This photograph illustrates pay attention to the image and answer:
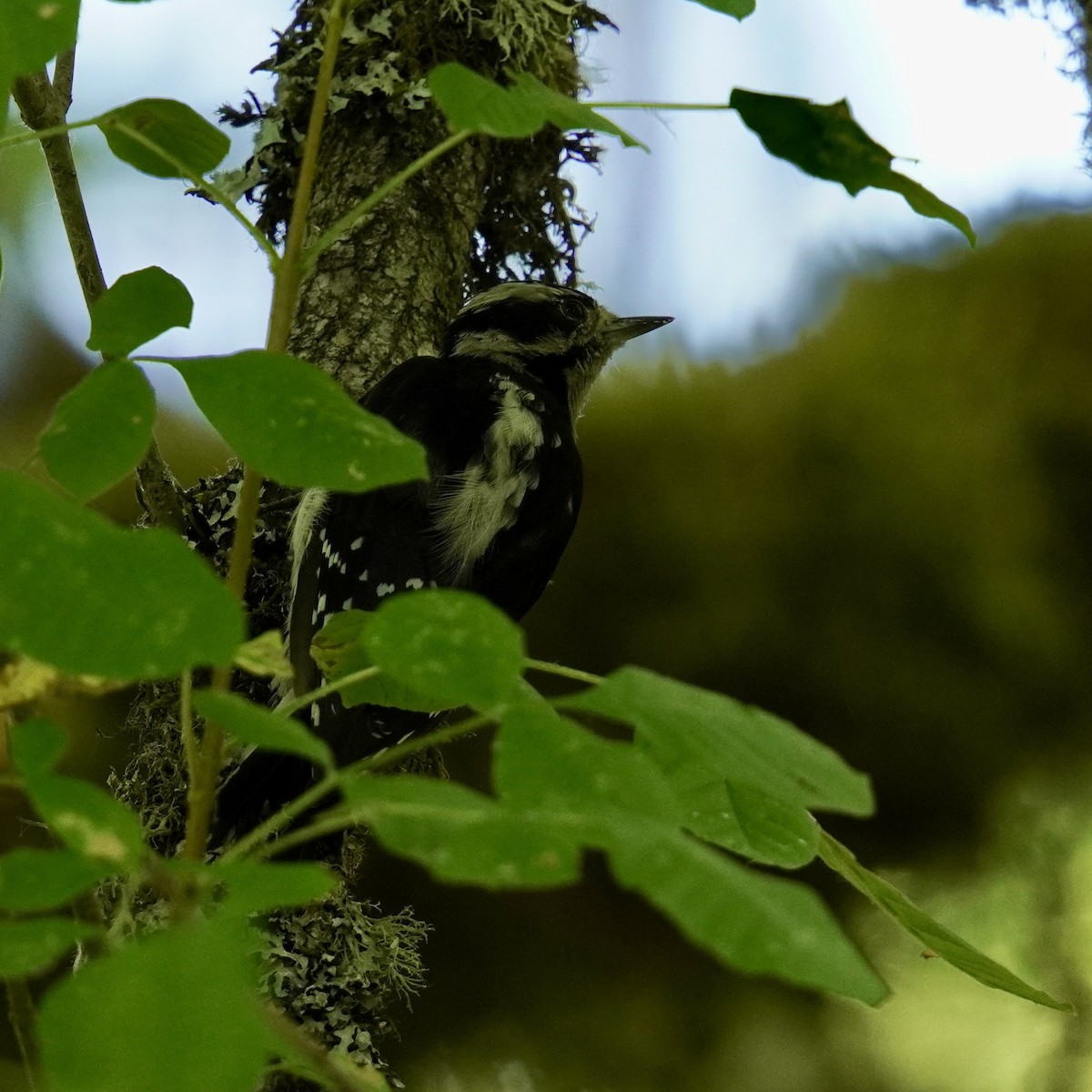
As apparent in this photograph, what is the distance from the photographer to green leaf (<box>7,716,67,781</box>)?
15.1 inches

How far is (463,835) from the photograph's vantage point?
1.15ft

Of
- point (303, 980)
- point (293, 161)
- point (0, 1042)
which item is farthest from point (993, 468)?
point (0, 1042)

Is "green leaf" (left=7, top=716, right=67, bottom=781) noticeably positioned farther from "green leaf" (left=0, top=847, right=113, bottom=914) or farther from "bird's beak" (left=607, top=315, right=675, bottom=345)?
"bird's beak" (left=607, top=315, right=675, bottom=345)

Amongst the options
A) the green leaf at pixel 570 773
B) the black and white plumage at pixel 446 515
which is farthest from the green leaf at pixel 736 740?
the black and white plumage at pixel 446 515

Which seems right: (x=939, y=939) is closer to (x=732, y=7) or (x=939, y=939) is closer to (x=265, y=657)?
(x=265, y=657)

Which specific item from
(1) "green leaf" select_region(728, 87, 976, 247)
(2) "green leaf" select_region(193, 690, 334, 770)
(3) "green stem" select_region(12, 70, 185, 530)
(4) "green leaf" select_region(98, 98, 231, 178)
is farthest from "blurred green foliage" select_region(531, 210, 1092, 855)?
(2) "green leaf" select_region(193, 690, 334, 770)

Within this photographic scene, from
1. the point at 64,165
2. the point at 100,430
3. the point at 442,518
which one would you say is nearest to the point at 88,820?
the point at 100,430

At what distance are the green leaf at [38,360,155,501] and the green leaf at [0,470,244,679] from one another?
0.58 feet

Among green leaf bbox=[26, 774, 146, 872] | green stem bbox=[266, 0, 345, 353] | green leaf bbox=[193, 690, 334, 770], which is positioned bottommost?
green leaf bbox=[26, 774, 146, 872]

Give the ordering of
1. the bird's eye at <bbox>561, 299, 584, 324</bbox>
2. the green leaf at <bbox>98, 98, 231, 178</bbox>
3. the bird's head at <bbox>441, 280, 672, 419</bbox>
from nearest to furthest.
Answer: the green leaf at <bbox>98, 98, 231, 178</bbox> < the bird's head at <bbox>441, 280, 672, 419</bbox> < the bird's eye at <bbox>561, 299, 584, 324</bbox>

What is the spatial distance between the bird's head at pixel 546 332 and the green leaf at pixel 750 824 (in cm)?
171

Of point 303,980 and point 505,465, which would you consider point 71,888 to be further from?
point 505,465

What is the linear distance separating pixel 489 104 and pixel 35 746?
31 centimetres

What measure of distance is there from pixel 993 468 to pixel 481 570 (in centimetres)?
164
